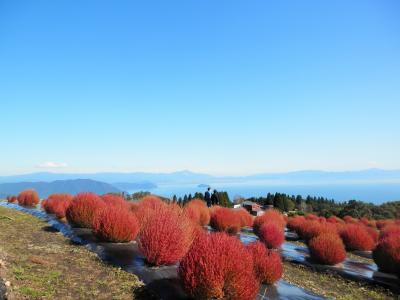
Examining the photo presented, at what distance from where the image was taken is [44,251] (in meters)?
9.34

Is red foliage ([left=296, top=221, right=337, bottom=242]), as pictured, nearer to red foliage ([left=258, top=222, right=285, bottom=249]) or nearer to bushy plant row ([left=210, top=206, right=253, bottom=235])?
red foliage ([left=258, top=222, right=285, bottom=249])

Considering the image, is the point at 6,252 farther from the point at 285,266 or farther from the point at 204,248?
the point at 285,266

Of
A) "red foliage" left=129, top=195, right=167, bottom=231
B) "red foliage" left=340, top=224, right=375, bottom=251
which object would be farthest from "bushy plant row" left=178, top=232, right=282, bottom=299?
"red foliage" left=340, top=224, right=375, bottom=251

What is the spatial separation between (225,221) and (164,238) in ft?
34.5

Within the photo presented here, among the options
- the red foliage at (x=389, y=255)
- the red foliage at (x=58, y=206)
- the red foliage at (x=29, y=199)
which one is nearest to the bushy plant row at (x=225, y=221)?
the red foliage at (x=389, y=255)

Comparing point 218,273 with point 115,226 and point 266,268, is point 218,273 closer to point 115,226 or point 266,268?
point 266,268

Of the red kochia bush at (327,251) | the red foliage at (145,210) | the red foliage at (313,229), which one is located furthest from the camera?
the red foliage at (313,229)

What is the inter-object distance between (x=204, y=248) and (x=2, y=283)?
11.4 feet

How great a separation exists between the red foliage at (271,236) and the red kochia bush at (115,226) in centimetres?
683

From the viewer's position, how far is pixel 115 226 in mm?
10180

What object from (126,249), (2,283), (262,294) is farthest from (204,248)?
(126,249)

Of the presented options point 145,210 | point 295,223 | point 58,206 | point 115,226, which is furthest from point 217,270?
point 295,223

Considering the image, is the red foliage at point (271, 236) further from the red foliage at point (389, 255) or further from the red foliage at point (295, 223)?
the red foliage at point (295, 223)

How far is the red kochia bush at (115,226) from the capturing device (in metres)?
10.2
